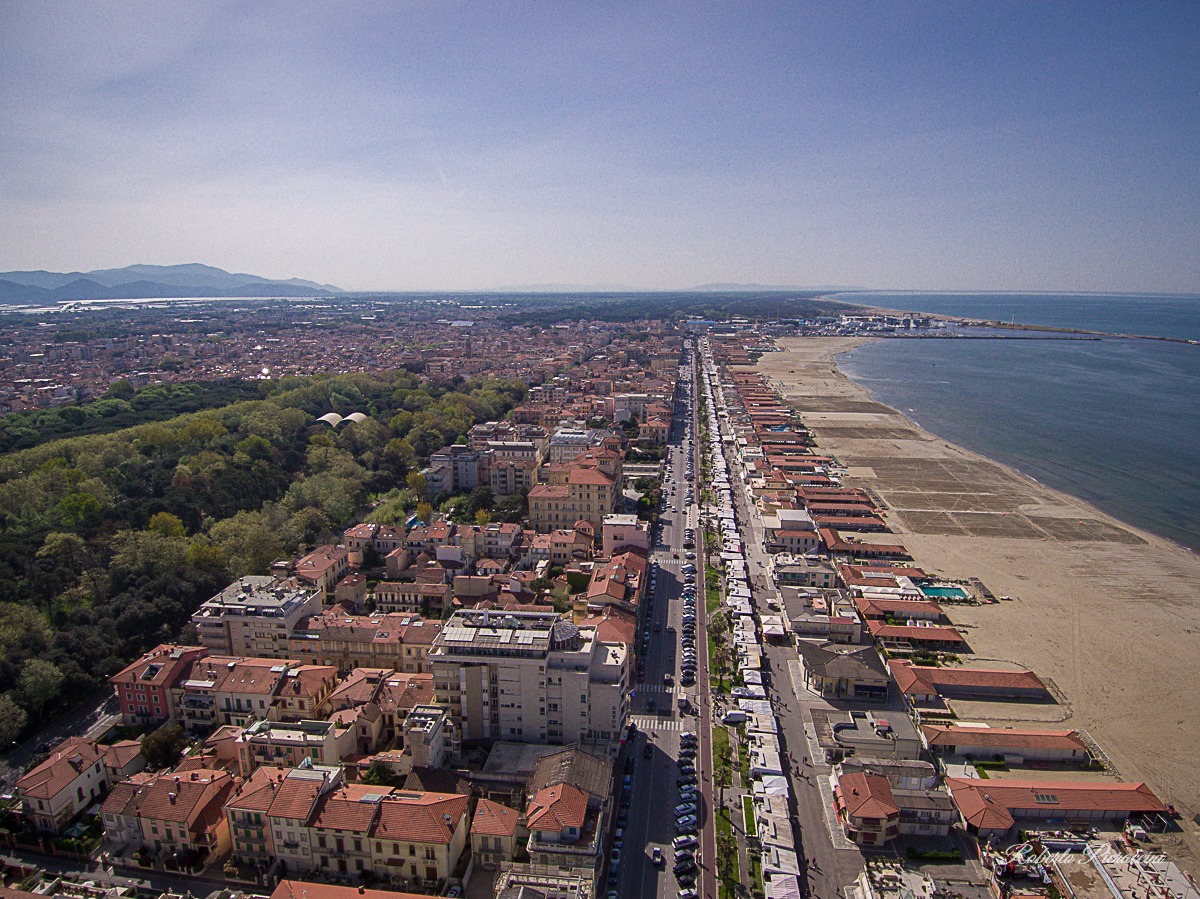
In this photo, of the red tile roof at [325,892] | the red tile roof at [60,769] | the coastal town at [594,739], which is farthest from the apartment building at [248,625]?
the red tile roof at [325,892]

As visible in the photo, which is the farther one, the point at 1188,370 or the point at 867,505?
the point at 1188,370

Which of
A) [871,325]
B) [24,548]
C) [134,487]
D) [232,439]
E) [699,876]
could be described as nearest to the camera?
[699,876]

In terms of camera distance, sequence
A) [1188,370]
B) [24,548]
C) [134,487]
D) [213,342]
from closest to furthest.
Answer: [24,548]
[134,487]
[1188,370]
[213,342]

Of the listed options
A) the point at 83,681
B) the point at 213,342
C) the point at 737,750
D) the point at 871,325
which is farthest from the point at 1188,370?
the point at 213,342

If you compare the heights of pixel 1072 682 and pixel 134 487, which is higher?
pixel 134 487

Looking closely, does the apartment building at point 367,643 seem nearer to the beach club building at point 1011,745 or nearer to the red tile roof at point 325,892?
the red tile roof at point 325,892

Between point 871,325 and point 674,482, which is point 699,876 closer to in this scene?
point 674,482
